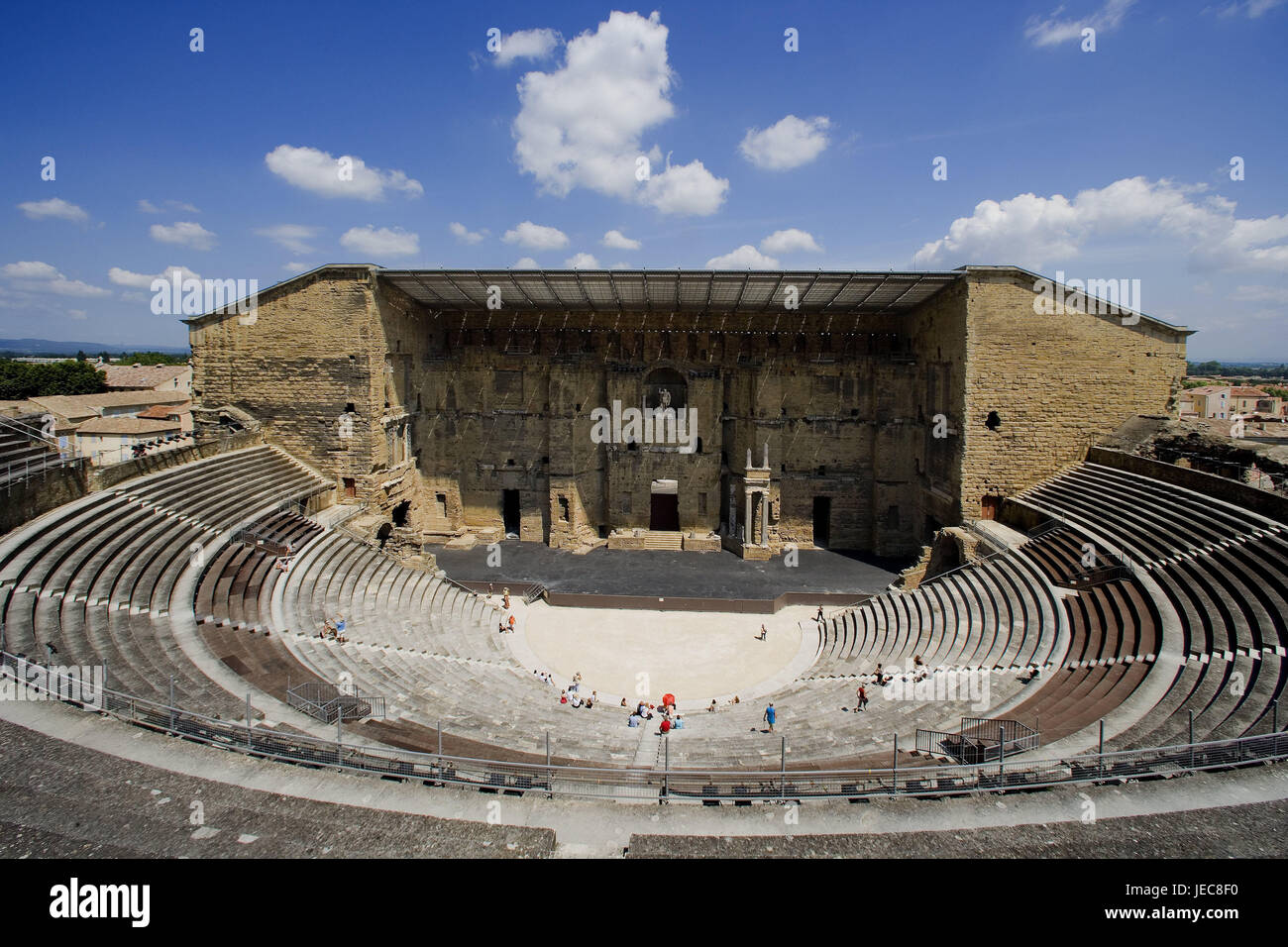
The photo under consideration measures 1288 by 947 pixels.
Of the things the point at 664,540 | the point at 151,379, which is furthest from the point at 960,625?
the point at 151,379

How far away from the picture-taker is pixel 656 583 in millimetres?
28016

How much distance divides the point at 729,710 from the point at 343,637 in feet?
34.6

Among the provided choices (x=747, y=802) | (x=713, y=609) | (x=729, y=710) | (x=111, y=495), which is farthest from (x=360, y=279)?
(x=747, y=802)

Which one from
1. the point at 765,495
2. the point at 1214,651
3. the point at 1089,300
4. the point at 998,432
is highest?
the point at 1089,300

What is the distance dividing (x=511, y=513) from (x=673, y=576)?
11.1 m

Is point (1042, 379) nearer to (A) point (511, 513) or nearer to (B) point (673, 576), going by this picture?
(B) point (673, 576)

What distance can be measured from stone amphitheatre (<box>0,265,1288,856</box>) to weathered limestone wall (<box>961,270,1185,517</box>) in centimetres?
12

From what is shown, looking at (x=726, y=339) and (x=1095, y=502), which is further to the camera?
(x=726, y=339)

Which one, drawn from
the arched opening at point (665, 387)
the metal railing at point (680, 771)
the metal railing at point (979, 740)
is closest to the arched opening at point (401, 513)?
the arched opening at point (665, 387)

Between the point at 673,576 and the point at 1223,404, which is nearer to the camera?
the point at 673,576

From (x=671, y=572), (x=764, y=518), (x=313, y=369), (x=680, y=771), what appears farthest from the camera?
(x=764, y=518)

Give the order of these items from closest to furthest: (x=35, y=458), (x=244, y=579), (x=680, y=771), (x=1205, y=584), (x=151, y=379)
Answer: (x=680, y=771)
(x=1205, y=584)
(x=35, y=458)
(x=244, y=579)
(x=151, y=379)

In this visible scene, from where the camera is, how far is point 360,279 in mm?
27250
